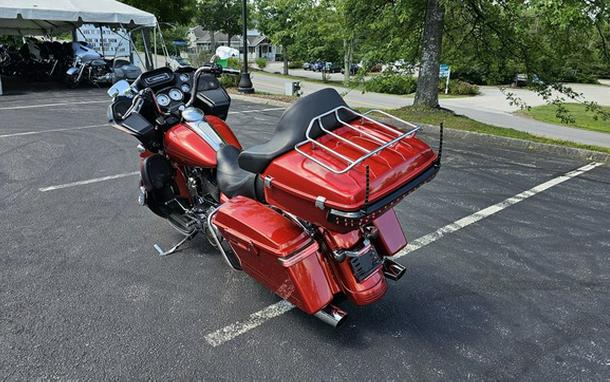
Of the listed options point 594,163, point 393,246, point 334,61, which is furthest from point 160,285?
point 334,61

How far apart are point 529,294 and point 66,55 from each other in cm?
1918

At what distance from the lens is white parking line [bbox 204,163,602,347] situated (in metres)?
2.69

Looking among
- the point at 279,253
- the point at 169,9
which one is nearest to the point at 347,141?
the point at 279,253

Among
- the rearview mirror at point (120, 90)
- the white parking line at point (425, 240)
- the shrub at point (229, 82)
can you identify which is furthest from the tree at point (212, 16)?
the rearview mirror at point (120, 90)

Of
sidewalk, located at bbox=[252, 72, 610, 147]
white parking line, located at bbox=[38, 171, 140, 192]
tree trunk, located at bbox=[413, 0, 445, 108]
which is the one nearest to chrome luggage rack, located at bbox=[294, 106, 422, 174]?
white parking line, located at bbox=[38, 171, 140, 192]

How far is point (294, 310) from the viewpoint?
2934mm

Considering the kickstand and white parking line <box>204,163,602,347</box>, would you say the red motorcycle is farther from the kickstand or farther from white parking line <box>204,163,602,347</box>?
the kickstand

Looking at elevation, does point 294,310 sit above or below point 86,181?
below

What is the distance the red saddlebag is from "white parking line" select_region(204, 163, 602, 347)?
40cm

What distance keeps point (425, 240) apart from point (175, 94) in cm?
255

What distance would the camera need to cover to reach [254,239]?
7.92 feet

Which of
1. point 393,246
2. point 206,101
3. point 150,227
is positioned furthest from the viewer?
point 150,227

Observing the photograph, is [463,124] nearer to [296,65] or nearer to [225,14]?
[296,65]

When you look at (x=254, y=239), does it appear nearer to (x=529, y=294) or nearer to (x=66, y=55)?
(x=529, y=294)
